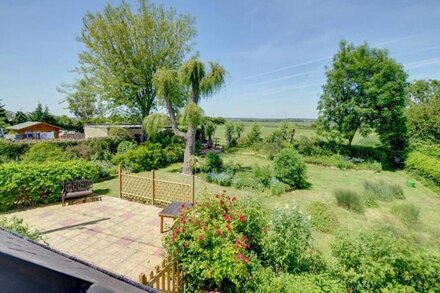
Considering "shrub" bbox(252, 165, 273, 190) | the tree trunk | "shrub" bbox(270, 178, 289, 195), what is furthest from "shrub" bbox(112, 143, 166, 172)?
"shrub" bbox(270, 178, 289, 195)

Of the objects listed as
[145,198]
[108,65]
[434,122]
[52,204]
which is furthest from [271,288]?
[434,122]

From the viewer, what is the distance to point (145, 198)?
9.45 metres

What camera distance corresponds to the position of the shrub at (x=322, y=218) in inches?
299

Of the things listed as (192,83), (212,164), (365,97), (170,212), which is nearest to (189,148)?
(212,164)

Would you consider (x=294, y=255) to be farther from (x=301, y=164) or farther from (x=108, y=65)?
(x=108, y=65)

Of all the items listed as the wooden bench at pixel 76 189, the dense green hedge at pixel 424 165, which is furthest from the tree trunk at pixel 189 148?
the dense green hedge at pixel 424 165

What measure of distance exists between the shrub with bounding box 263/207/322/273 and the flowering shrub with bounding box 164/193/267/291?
0.46 meters

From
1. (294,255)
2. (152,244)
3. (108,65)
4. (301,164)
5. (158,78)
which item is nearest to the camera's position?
(294,255)

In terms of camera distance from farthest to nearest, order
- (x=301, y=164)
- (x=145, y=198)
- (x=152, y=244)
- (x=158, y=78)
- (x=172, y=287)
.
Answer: (x=158, y=78) < (x=301, y=164) < (x=145, y=198) < (x=152, y=244) < (x=172, y=287)

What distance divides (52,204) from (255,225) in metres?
8.25

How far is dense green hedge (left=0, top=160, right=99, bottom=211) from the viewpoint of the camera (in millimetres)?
8156

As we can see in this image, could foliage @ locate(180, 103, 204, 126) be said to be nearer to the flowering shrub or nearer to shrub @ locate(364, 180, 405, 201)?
the flowering shrub

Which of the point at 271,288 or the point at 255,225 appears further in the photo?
the point at 255,225

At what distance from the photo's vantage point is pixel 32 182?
8492 millimetres
